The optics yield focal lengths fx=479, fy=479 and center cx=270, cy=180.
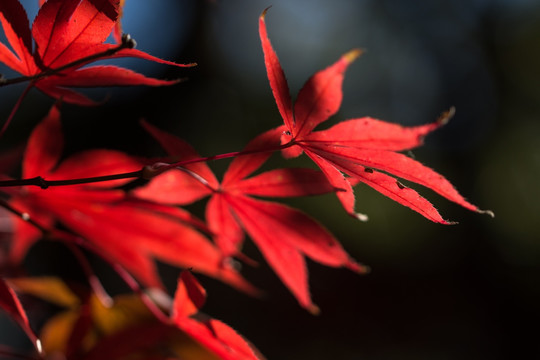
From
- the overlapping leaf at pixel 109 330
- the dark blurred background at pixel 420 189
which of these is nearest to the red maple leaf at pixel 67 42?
the overlapping leaf at pixel 109 330

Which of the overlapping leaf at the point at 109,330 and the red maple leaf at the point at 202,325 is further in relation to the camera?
the overlapping leaf at the point at 109,330

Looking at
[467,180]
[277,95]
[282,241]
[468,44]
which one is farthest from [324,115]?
[468,44]

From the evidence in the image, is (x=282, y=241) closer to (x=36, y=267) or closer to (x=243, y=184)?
(x=243, y=184)

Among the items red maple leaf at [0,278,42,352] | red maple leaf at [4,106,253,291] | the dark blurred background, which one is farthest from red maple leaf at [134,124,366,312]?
the dark blurred background

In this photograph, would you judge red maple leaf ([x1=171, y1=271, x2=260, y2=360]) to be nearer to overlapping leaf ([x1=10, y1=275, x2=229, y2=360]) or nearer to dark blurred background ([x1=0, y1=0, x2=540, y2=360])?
overlapping leaf ([x1=10, y1=275, x2=229, y2=360])

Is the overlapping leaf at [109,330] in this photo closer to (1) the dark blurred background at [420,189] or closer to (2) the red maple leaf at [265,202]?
(2) the red maple leaf at [265,202]

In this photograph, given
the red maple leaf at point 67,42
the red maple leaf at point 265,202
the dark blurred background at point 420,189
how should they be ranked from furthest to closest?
the dark blurred background at point 420,189, the red maple leaf at point 265,202, the red maple leaf at point 67,42

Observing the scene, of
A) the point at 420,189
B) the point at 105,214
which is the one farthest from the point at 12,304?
the point at 420,189
